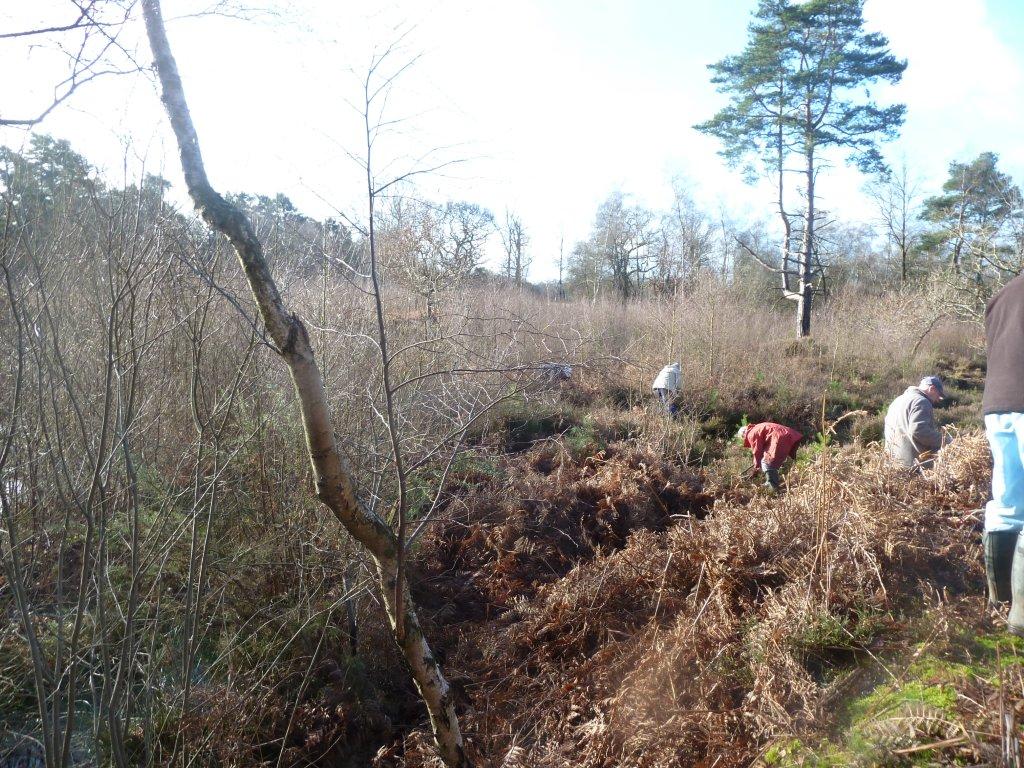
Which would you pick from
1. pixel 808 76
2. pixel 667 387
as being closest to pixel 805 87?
pixel 808 76

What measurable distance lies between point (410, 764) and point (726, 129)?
60.5 feet

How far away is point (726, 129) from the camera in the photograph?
60.2ft

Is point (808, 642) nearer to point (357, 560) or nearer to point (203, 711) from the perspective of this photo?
point (357, 560)

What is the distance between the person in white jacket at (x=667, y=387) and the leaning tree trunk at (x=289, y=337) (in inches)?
287

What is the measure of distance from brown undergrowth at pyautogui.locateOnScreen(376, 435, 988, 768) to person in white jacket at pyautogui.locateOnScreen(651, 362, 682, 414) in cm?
426

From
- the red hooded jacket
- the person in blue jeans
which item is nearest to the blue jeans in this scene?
the person in blue jeans

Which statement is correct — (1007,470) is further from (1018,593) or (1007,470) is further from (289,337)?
(289,337)

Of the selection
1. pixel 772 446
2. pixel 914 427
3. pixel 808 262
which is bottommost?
pixel 772 446

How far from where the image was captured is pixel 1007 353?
2844 millimetres

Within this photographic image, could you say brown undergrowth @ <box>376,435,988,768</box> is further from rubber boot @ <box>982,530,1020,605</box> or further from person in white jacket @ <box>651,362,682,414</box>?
person in white jacket @ <box>651,362,682,414</box>

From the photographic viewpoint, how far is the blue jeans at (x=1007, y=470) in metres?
2.84

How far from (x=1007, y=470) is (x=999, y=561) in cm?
42

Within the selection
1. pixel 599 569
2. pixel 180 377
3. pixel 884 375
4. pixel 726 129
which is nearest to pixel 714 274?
pixel 884 375

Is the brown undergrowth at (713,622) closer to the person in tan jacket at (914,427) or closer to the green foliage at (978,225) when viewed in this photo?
the person in tan jacket at (914,427)
